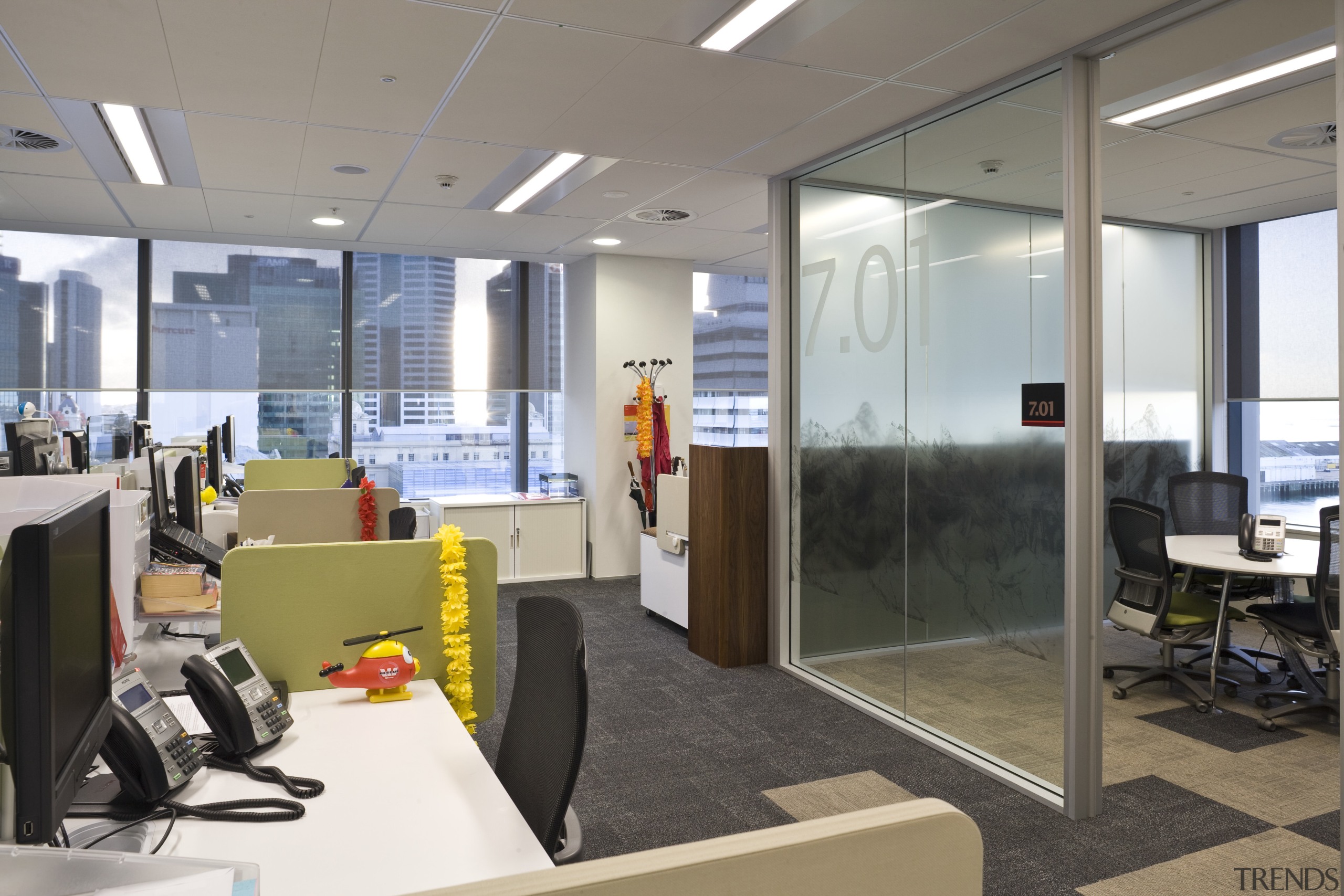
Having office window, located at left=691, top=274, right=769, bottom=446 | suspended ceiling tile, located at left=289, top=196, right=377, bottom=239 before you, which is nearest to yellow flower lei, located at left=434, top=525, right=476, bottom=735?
suspended ceiling tile, located at left=289, top=196, right=377, bottom=239

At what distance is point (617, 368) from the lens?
295 inches

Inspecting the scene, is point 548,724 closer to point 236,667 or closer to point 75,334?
point 236,667

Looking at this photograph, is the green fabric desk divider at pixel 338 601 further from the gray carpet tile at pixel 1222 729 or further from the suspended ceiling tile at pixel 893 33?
the gray carpet tile at pixel 1222 729

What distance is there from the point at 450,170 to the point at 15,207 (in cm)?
310

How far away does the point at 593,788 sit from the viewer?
11.1 ft

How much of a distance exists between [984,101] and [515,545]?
507cm

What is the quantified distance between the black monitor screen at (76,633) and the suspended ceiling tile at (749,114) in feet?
9.38

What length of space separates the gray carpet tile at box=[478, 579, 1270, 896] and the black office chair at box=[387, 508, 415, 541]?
0.97m

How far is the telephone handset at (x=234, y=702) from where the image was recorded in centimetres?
185

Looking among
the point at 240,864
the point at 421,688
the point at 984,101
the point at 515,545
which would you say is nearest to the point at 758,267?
the point at 515,545

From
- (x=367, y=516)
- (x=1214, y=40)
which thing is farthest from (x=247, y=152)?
(x=1214, y=40)

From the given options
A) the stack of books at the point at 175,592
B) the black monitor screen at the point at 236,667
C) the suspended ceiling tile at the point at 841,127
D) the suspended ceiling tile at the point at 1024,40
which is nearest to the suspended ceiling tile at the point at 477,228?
the suspended ceiling tile at the point at 841,127

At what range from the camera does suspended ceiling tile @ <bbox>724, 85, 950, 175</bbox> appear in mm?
3666

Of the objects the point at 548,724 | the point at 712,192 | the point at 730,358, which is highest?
the point at 712,192
